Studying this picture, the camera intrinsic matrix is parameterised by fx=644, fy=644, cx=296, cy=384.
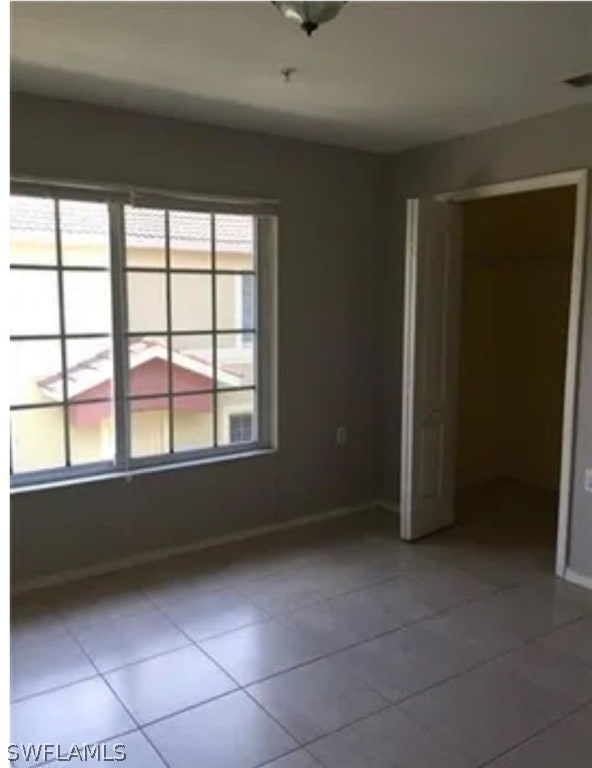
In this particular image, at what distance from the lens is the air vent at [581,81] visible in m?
2.77

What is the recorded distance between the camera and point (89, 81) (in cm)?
290

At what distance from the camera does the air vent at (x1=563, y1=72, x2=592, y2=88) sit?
2.77 m

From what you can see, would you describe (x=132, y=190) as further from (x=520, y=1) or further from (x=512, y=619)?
(x=512, y=619)

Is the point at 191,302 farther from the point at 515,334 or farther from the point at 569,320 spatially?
the point at 515,334

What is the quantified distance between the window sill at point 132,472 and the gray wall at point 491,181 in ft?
3.35

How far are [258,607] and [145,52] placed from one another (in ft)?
8.21

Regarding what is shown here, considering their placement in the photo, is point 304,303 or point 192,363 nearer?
point 192,363

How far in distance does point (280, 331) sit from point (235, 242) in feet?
1.99

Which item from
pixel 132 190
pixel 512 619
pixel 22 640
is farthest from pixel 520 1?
pixel 22 640

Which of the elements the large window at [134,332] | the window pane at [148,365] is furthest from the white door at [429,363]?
the window pane at [148,365]

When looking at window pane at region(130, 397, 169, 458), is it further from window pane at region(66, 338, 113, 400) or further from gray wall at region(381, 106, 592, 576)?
gray wall at region(381, 106, 592, 576)

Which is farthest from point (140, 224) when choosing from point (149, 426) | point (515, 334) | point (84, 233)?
point (515, 334)

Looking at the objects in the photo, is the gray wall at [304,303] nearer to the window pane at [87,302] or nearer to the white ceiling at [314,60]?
the white ceiling at [314,60]

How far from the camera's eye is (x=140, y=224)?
3518 mm
